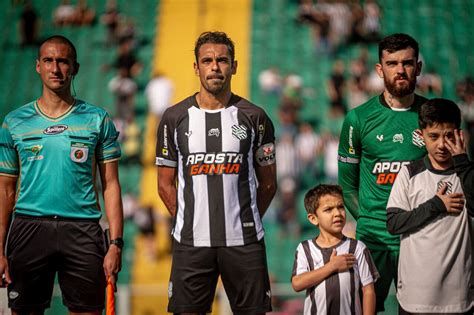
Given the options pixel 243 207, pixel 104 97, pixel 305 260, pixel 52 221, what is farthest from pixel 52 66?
pixel 104 97

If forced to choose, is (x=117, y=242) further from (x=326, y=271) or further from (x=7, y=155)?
(x=326, y=271)

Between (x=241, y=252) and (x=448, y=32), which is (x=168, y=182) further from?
(x=448, y=32)

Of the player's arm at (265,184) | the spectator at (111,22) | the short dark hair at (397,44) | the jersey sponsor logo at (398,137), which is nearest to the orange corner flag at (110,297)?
the player's arm at (265,184)

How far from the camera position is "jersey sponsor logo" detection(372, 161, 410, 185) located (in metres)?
5.43

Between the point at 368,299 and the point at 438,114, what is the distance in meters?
1.20

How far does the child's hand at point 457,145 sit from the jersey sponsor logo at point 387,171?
1.53ft

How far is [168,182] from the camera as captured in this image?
17.7ft

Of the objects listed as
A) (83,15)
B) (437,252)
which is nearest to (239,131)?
(437,252)

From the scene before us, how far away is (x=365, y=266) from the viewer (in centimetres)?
521

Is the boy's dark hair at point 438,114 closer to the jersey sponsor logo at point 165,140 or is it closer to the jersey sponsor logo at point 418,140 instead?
the jersey sponsor logo at point 418,140

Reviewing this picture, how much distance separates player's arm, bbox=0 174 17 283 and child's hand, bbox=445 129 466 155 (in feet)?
8.77

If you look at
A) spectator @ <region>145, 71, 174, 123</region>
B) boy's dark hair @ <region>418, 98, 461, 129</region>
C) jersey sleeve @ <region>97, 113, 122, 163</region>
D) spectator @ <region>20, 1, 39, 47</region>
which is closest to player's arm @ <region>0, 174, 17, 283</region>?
jersey sleeve @ <region>97, 113, 122, 163</region>

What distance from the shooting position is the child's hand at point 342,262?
5137 mm

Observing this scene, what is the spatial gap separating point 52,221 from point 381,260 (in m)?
2.09
